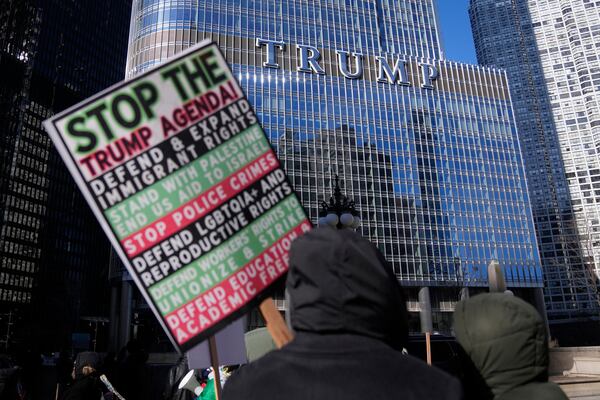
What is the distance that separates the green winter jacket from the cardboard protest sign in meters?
1.17

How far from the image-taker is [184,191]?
270 centimetres

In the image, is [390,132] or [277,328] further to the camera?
[390,132]

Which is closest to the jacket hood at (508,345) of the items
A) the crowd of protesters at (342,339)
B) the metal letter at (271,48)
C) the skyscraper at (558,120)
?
the crowd of protesters at (342,339)

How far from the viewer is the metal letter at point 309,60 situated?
66.8 m

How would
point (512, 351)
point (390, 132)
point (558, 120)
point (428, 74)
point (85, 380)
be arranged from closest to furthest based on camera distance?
point (512, 351) → point (85, 380) → point (390, 132) → point (428, 74) → point (558, 120)

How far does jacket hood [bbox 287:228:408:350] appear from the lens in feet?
5.40

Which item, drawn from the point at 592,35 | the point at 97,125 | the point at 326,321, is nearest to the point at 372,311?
the point at 326,321

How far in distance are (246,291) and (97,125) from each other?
132 cm

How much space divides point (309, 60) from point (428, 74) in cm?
1965

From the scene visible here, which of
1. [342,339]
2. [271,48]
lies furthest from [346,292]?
[271,48]

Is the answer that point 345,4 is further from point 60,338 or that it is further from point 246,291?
point 246,291

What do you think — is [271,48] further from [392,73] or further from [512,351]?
[512,351]

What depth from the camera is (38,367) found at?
10.9 meters

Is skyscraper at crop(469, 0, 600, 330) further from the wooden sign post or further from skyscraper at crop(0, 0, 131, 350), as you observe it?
the wooden sign post
